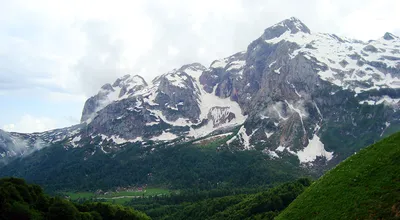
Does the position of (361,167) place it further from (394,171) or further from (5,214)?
(5,214)

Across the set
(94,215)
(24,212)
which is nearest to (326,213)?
(24,212)

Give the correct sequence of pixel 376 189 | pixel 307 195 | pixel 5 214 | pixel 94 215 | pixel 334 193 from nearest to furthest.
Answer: pixel 376 189 < pixel 334 193 < pixel 307 195 < pixel 5 214 < pixel 94 215

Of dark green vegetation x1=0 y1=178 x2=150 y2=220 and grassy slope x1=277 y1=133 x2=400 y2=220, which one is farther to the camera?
dark green vegetation x1=0 y1=178 x2=150 y2=220

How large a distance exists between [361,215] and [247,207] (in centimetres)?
10801

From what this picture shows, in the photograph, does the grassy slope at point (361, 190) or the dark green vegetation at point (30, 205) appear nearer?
the grassy slope at point (361, 190)

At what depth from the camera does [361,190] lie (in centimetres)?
3800

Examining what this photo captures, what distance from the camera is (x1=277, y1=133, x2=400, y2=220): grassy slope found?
1353 inches

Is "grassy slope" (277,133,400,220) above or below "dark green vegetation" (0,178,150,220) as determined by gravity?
below

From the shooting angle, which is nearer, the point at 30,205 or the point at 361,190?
the point at 361,190

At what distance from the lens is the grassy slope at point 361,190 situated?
3438 cm

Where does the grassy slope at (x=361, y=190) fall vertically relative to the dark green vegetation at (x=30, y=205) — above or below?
below

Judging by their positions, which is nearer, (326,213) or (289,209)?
(326,213)

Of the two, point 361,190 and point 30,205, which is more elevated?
point 30,205

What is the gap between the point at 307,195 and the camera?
46750mm
